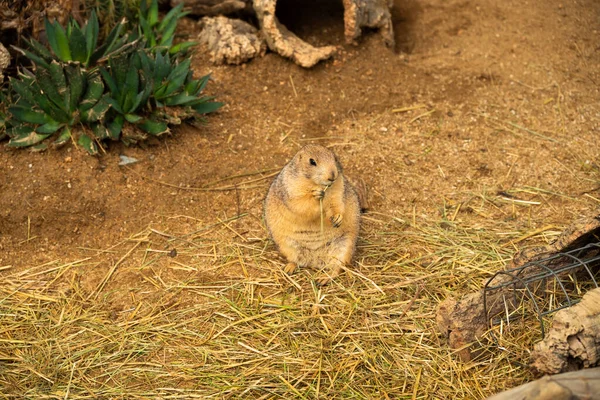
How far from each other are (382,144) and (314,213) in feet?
5.54

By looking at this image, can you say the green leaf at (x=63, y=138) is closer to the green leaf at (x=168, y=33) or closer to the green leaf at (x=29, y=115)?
the green leaf at (x=29, y=115)

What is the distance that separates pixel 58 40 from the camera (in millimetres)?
5457

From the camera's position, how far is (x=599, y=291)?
345 centimetres

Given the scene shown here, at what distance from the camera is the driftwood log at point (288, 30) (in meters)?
6.36

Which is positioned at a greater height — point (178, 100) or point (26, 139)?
point (178, 100)

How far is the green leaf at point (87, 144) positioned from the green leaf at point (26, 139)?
0.28 meters

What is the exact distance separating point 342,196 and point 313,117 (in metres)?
1.81

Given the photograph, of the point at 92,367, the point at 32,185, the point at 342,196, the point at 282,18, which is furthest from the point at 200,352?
the point at 282,18

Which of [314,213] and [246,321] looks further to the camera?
[314,213]

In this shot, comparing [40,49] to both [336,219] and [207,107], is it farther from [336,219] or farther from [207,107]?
[336,219]

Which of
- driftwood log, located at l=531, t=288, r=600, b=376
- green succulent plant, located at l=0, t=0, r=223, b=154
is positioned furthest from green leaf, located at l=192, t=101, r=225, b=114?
driftwood log, located at l=531, t=288, r=600, b=376

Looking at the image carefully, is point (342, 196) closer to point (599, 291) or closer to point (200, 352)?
point (200, 352)

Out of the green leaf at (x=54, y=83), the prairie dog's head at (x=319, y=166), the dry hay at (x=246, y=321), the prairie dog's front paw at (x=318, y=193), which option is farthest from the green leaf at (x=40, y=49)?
the prairie dog's front paw at (x=318, y=193)

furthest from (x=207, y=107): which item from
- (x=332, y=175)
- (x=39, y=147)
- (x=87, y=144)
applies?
(x=332, y=175)
